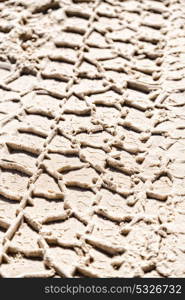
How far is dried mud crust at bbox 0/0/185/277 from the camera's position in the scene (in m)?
1.88

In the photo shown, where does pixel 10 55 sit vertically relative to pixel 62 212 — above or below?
above

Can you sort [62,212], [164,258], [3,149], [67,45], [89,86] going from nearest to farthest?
[164,258] < [62,212] < [3,149] < [89,86] < [67,45]

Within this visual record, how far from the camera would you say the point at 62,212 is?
1981 mm

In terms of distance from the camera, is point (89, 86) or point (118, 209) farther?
point (89, 86)

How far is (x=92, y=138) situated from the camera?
227cm

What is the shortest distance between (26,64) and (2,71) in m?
0.12

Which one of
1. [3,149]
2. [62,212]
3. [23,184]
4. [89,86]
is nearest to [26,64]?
[89,86]

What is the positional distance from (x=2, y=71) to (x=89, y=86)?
431 millimetres

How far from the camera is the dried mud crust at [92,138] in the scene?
188 cm

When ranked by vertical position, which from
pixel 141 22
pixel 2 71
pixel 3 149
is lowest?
pixel 3 149

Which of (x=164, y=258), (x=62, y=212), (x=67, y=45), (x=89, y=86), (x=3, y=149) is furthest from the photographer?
(x=67, y=45)

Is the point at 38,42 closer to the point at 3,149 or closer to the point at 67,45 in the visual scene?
the point at 67,45

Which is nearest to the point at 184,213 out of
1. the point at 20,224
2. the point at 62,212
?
the point at 62,212

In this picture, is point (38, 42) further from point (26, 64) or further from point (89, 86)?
point (89, 86)
